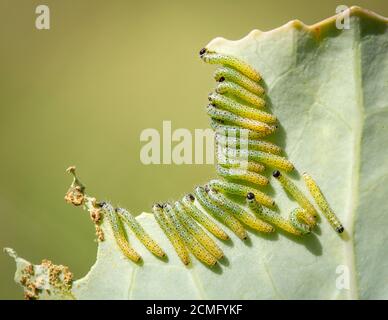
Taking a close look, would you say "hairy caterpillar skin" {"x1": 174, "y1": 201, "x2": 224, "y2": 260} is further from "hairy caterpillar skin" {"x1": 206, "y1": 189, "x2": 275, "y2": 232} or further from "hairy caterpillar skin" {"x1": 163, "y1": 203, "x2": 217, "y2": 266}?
"hairy caterpillar skin" {"x1": 206, "y1": 189, "x2": 275, "y2": 232}

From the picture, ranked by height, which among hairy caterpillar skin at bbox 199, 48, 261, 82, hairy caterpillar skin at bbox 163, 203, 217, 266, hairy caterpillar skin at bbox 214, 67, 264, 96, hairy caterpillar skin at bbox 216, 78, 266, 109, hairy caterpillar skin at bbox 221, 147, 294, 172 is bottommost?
hairy caterpillar skin at bbox 163, 203, 217, 266

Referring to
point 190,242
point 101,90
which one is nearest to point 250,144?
point 190,242

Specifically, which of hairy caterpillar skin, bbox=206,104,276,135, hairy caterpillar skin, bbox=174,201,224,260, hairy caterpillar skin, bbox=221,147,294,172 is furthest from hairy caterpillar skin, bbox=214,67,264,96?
hairy caterpillar skin, bbox=174,201,224,260

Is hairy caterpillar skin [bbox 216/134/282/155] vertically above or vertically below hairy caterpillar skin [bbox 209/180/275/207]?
above

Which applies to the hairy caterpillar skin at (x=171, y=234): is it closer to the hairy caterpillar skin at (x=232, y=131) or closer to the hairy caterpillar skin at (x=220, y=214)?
the hairy caterpillar skin at (x=220, y=214)

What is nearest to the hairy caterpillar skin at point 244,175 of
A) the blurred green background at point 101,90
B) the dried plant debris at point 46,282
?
the dried plant debris at point 46,282

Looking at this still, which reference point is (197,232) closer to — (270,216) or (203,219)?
(203,219)
